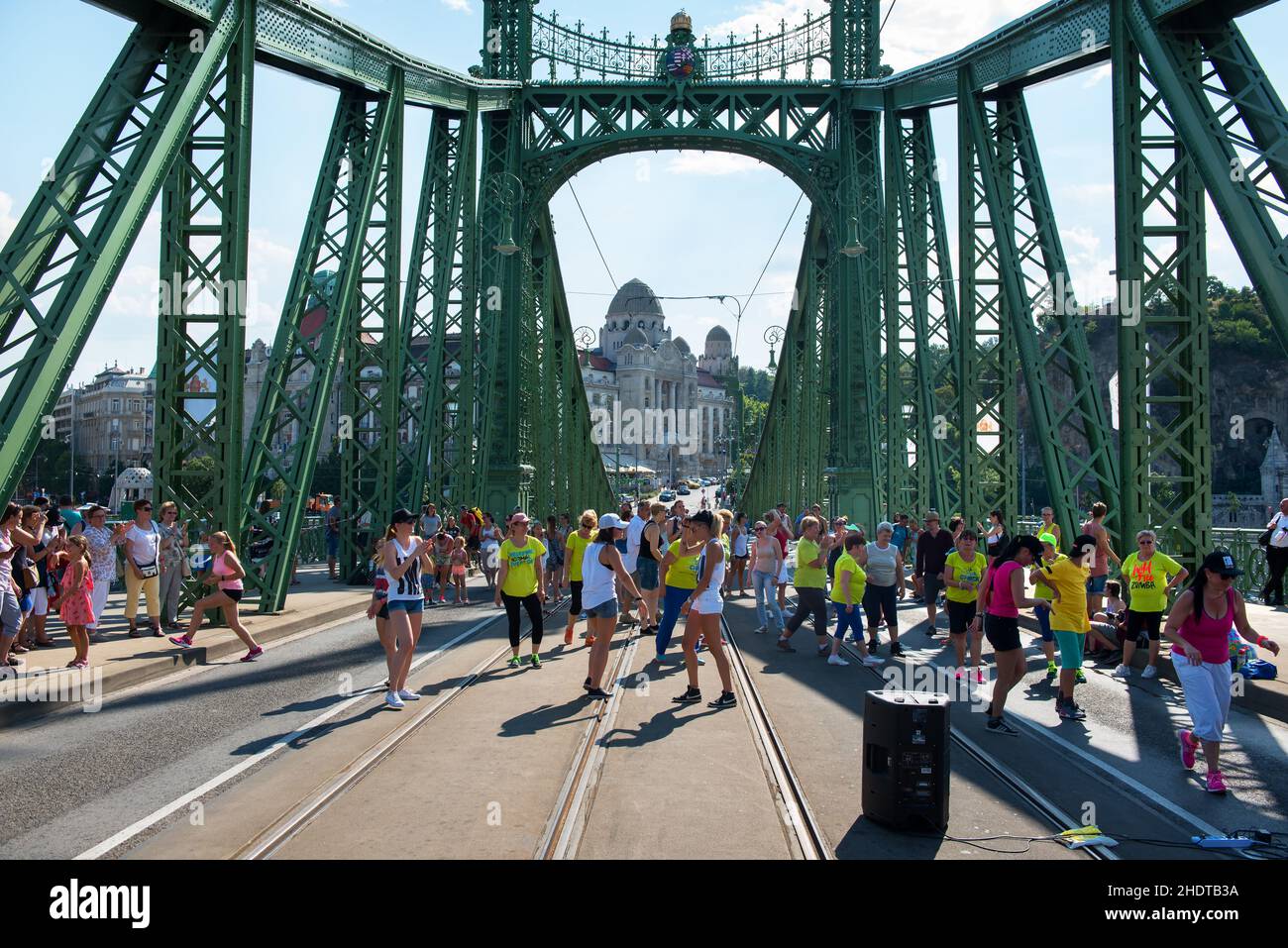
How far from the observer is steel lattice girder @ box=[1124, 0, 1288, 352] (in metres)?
9.51

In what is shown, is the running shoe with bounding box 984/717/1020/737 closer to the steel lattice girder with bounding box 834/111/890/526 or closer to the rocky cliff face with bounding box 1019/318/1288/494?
the steel lattice girder with bounding box 834/111/890/526

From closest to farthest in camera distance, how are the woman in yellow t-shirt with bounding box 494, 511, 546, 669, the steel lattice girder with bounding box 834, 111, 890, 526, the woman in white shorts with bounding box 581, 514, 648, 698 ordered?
the woman in white shorts with bounding box 581, 514, 648, 698, the woman in yellow t-shirt with bounding box 494, 511, 546, 669, the steel lattice girder with bounding box 834, 111, 890, 526

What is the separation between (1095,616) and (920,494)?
778 centimetres

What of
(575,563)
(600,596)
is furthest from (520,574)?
(575,563)

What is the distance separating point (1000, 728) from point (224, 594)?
305 inches

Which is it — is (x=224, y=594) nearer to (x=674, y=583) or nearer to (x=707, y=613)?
(x=674, y=583)

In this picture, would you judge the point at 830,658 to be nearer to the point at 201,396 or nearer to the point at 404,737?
the point at 404,737

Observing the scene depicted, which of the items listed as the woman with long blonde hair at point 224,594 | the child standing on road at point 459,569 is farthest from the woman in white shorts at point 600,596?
the child standing on road at point 459,569

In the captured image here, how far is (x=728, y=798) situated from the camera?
20.5ft

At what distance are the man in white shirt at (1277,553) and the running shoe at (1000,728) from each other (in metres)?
7.51

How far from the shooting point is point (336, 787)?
639 cm

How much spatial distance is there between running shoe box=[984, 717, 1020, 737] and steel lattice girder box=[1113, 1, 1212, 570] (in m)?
4.08

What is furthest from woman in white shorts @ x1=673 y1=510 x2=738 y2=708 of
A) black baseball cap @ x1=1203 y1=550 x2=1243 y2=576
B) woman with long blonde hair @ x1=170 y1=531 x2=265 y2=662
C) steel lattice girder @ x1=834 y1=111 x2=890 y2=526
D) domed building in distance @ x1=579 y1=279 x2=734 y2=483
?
domed building in distance @ x1=579 y1=279 x2=734 y2=483

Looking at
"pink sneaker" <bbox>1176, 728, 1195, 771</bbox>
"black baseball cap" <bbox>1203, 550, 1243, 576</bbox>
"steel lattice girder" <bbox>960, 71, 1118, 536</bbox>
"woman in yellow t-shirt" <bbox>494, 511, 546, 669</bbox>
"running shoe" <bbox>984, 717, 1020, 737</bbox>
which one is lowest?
"running shoe" <bbox>984, 717, 1020, 737</bbox>
